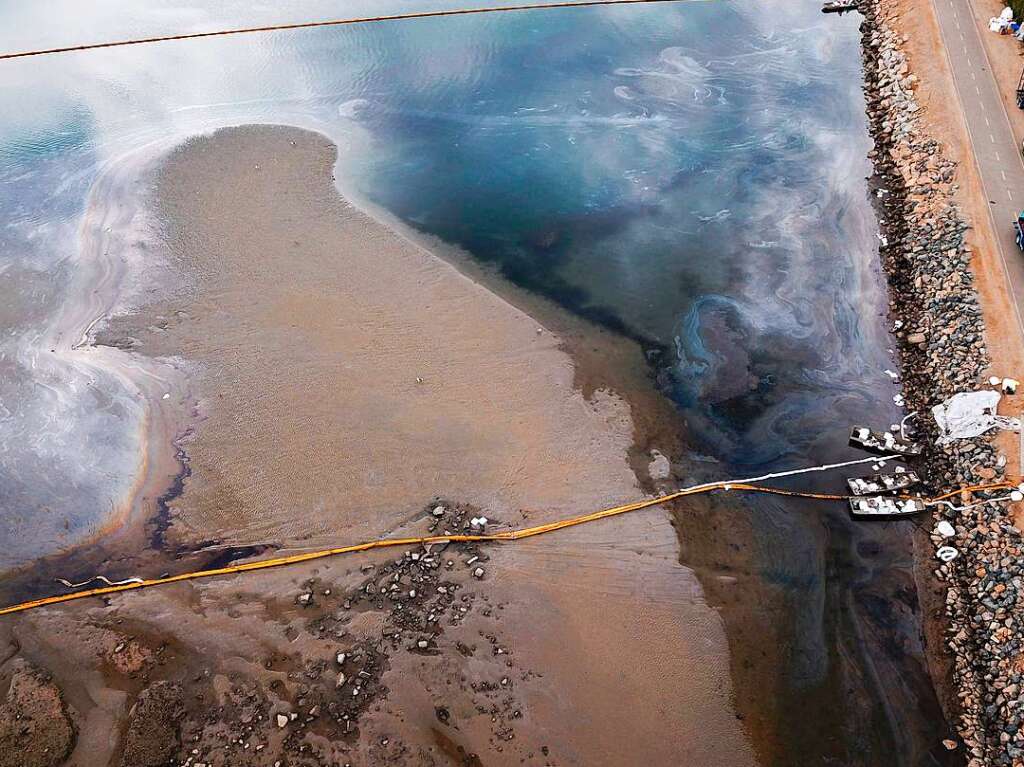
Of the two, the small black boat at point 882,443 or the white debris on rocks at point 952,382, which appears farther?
the small black boat at point 882,443

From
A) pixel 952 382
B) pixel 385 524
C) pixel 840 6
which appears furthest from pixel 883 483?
pixel 840 6

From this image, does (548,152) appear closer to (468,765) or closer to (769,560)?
(769,560)

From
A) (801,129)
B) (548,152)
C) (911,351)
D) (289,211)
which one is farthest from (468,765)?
(801,129)

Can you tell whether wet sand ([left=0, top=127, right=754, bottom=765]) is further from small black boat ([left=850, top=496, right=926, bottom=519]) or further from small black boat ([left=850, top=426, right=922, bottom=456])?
small black boat ([left=850, top=426, right=922, bottom=456])

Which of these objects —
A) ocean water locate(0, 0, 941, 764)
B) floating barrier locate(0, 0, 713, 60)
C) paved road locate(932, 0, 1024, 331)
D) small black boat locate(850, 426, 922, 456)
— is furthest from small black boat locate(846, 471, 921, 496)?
floating barrier locate(0, 0, 713, 60)

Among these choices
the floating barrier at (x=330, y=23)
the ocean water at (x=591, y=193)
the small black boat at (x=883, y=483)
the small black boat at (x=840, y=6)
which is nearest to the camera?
the small black boat at (x=883, y=483)

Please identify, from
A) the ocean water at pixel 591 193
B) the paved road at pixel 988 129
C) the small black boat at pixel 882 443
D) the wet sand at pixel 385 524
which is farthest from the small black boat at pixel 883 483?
the paved road at pixel 988 129

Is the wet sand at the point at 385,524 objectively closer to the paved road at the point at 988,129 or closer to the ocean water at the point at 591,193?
the ocean water at the point at 591,193
